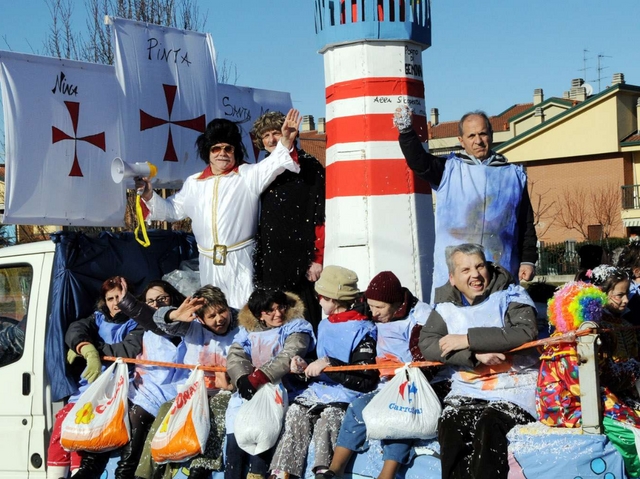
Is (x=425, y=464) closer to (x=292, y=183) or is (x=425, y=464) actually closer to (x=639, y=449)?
(x=639, y=449)

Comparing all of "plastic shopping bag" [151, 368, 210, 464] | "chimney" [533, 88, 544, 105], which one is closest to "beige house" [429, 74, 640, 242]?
"chimney" [533, 88, 544, 105]

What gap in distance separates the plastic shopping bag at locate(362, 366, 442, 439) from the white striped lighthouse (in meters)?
2.28

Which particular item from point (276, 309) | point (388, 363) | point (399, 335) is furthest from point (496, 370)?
point (276, 309)

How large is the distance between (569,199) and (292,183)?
1406 inches

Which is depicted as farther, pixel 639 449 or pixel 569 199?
pixel 569 199

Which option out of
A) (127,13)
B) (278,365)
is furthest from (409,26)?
(127,13)

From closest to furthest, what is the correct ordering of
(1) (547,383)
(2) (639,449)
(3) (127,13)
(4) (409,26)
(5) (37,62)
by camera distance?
(2) (639,449) < (1) (547,383) < (4) (409,26) < (5) (37,62) < (3) (127,13)

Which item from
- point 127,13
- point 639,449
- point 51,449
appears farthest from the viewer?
point 127,13

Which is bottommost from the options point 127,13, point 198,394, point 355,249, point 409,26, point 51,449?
point 51,449

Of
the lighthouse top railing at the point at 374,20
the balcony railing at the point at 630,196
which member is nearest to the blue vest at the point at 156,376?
the lighthouse top railing at the point at 374,20

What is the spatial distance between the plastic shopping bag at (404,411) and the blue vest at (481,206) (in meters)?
1.10

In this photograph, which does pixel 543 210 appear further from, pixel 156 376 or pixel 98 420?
pixel 98 420

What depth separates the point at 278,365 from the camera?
5.12 metres

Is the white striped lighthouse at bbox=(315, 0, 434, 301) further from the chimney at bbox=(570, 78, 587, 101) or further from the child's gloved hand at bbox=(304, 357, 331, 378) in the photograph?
the chimney at bbox=(570, 78, 587, 101)
